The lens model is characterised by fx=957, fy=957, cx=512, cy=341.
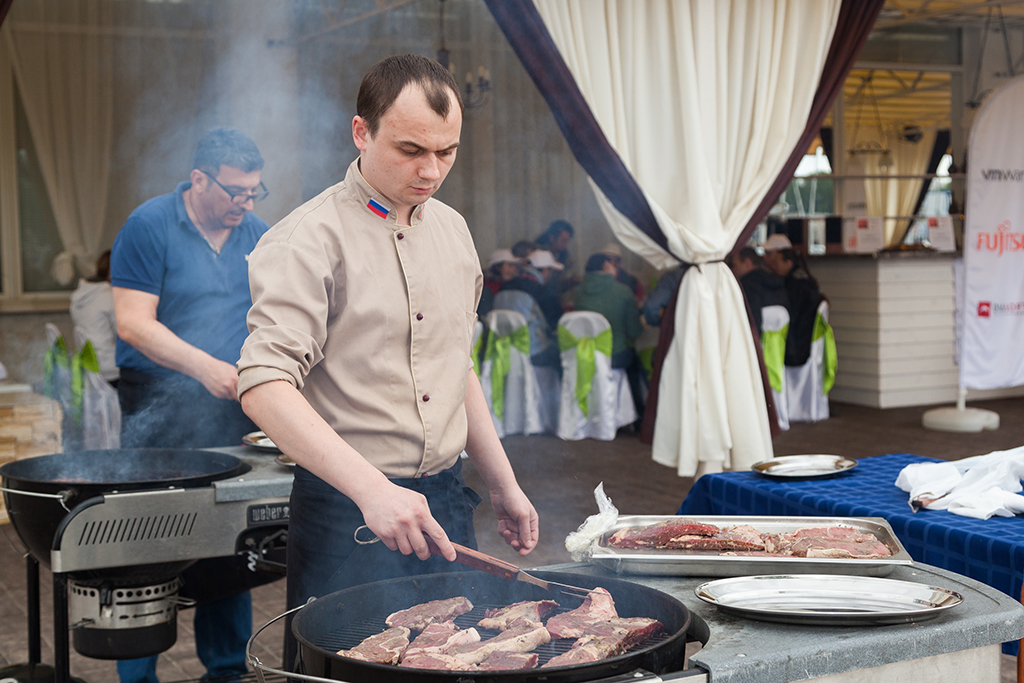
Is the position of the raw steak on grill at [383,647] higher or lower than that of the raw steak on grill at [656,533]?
lower

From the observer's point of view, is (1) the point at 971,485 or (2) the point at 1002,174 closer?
(1) the point at 971,485

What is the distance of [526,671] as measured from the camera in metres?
1.07

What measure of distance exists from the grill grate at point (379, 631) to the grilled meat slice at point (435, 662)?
0.12 metres

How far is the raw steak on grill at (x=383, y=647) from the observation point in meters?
1.16

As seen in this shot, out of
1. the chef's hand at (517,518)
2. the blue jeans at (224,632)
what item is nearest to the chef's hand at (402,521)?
the chef's hand at (517,518)

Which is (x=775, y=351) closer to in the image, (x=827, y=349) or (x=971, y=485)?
(x=827, y=349)

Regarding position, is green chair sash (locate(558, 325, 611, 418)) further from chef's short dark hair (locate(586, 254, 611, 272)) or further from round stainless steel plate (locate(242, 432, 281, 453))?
round stainless steel plate (locate(242, 432, 281, 453))

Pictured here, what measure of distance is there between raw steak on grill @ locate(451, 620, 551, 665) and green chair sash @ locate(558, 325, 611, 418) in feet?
16.9

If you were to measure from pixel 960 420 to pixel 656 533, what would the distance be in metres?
5.78

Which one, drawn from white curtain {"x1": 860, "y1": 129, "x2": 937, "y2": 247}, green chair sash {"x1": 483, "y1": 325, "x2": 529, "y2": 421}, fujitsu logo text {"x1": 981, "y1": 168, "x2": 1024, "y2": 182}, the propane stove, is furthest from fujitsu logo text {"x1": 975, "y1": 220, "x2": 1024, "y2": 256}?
the propane stove

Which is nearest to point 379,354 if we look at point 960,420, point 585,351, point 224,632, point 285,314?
point 285,314

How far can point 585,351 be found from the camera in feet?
21.0

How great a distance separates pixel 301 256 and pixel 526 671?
645 mm

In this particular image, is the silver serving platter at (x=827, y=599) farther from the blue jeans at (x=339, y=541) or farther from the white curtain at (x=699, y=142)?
the white curtain at (x=699, y=142)
